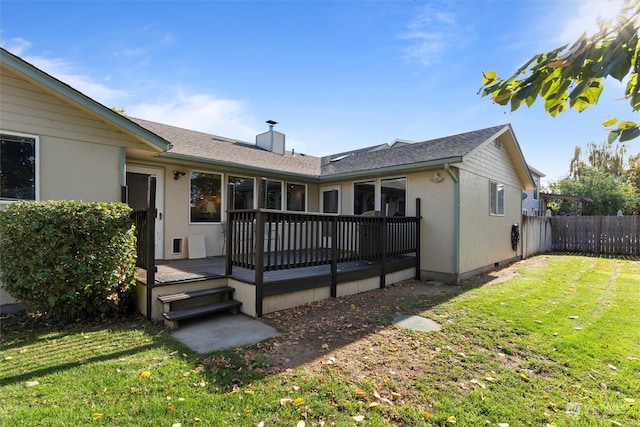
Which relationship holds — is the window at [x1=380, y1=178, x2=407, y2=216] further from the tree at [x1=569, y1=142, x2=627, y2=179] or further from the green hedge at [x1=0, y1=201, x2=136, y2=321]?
the tree at [x1=569, y1=142, x2=627, y2=179]

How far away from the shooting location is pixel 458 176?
7.56 m

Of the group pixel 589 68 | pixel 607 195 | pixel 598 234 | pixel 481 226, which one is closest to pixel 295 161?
pixel 481 226

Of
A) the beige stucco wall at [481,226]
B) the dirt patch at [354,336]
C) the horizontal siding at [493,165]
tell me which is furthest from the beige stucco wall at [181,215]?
the horizontal siding at [493,165]

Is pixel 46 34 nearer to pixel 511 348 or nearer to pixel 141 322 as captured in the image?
pixel 141 322

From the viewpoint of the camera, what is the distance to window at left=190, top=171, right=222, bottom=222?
26.5 ft

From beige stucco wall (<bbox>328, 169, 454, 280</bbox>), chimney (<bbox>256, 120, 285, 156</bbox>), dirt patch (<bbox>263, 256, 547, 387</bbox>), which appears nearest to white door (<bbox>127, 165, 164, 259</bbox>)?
dirt patch (<bbox>263, 256, 547, 387</bbox>)

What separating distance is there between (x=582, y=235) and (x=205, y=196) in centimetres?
1616

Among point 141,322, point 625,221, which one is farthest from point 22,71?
point 625,221

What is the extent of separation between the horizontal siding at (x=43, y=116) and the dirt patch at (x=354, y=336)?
4.64 metres

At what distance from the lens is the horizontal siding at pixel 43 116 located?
485 centimetres

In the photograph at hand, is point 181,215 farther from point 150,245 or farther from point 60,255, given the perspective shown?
point 60,255

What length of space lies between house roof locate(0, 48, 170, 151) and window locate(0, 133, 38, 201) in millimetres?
911

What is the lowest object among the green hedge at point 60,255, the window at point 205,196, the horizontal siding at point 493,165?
the green hedge at point 60,255

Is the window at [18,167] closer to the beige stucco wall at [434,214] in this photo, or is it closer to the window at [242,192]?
the window at [242,192]
